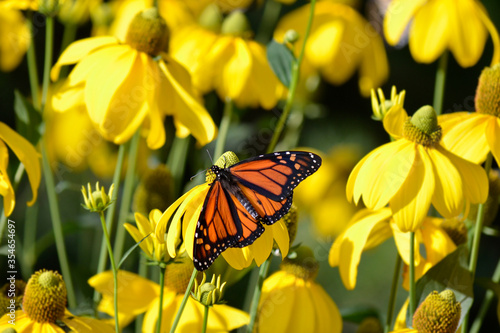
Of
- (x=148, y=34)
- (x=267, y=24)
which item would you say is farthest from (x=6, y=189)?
(x=267, y=24)

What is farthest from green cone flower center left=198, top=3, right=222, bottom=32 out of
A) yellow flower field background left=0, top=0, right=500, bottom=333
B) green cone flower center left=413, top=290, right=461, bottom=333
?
green cone flower center left=413, top=290, right=461, bottom=333

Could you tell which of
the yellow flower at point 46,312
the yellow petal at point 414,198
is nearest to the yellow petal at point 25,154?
the yellow flower at point 46,312

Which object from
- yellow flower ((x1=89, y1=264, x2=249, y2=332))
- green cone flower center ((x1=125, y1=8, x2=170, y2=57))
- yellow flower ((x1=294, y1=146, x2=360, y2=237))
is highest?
green cone flower center ((x1=125, y1=8, x2=170, y2=57))

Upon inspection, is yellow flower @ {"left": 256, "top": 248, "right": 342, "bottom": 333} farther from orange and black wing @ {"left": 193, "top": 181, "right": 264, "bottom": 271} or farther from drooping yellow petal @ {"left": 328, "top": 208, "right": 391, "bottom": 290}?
orange and black wing @ {"left": 193, "top": 181, "right": 264, "bottom": 271}

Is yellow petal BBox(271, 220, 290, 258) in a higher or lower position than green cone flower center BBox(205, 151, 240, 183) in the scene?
lower

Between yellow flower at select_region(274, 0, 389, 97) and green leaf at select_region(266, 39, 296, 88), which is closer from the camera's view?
green leaf at select_region(266, 39, 296, 88)

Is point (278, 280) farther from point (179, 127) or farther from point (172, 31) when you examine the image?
point (172, 31)

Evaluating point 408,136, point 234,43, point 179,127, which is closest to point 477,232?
point 408,136
